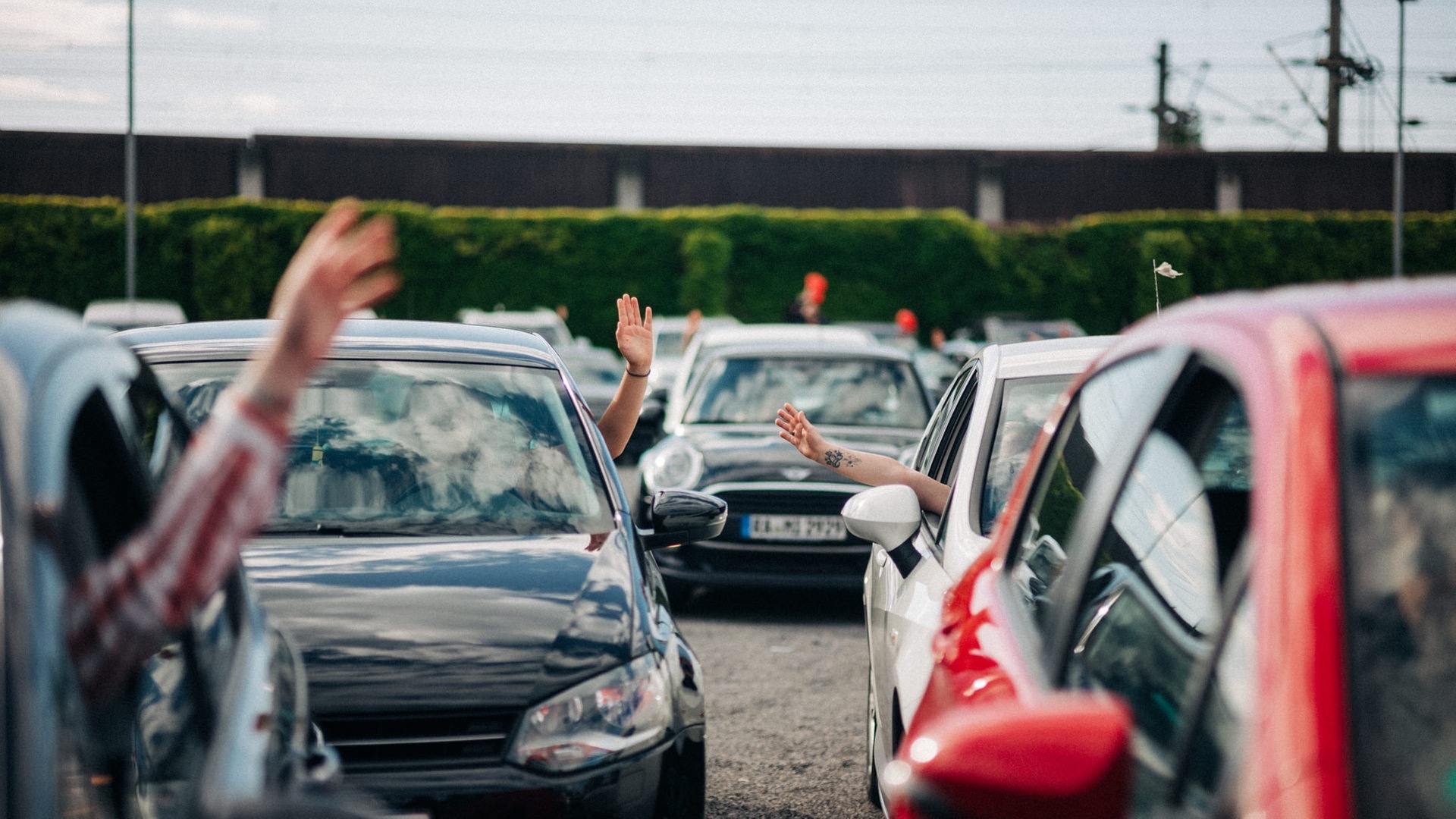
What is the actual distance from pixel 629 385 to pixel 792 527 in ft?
9.89

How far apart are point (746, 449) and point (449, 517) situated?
4712 mm

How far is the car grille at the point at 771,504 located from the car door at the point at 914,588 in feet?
9.06

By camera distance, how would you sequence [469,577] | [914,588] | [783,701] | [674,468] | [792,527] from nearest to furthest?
1. [469,577]
2. [914,588]
3. [783,701]
4. [792,527]
5. [674,468]

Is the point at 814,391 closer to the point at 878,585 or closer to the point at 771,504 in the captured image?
the point at 771,504

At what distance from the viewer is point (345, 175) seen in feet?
136

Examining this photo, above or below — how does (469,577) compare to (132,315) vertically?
below

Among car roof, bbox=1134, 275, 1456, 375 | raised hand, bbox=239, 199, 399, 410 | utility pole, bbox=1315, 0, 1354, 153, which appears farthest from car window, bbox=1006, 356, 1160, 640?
utility pole, bbox=1315, 0, 1354, 153

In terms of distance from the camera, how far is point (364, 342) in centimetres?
460

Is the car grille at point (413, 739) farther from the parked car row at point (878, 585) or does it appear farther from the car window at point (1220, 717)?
the car window at point (1220, 717)

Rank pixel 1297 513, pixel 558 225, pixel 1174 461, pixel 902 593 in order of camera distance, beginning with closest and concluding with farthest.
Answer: pixel 1297 513 < pixel 1174 461 < pixel 902 593 < pixel 558 225

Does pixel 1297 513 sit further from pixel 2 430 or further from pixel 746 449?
pixel 746 449

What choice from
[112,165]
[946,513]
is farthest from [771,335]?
[112,165]

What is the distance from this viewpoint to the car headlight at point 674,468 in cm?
862

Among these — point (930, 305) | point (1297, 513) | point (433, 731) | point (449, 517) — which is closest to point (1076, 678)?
point (1297, 513)
